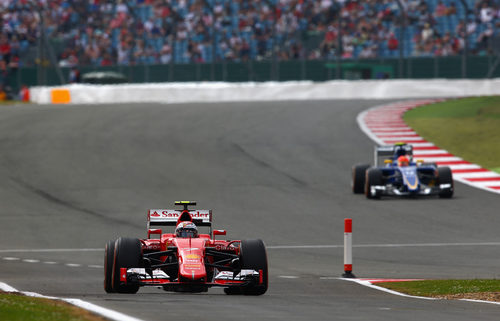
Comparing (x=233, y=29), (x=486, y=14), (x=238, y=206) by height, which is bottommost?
(x=238, y=206)

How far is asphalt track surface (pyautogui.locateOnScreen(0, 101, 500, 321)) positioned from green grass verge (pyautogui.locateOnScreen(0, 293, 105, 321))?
1.37 feet

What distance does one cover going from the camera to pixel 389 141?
89.0ft

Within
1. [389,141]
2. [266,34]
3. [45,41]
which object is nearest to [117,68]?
[45,41]

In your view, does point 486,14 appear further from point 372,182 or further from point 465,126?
point 372,182

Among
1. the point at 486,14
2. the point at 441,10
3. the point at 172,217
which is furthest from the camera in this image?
the point at 441,10

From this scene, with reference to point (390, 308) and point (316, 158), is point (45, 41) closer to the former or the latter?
point (316, 158)

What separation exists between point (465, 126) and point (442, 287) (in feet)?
62.2

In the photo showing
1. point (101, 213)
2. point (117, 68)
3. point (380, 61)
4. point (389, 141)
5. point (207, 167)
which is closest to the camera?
point (101, 213)

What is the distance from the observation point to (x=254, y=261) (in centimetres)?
997

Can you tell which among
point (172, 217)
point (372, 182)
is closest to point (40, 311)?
point (172, 217)

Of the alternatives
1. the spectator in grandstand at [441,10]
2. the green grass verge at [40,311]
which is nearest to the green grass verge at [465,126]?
the spectator in grandstand at [441,10]

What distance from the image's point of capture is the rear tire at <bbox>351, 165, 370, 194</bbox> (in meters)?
20.9

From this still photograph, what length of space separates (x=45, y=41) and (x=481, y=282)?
122ft

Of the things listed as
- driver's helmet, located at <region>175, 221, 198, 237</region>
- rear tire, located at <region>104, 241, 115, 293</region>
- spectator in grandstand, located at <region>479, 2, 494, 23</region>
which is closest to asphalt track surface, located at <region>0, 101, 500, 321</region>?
rear tire, located at <region>104, 241, 115, 293</region>
